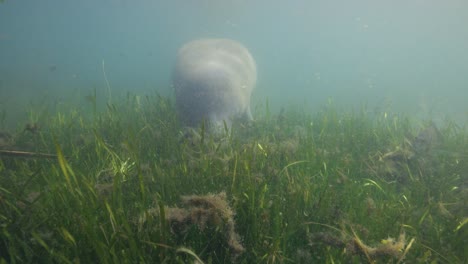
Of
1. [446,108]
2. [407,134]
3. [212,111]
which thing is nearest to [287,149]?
[212,111]

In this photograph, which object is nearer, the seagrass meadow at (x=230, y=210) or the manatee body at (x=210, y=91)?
the seagrass meadow at (x=230, y=210)

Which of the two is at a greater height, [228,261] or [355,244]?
[355,244]

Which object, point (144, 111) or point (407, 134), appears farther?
point (144, 111)

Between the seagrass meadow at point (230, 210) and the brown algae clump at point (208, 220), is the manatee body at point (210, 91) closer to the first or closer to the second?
the seagrass meadow at point (230, 210)

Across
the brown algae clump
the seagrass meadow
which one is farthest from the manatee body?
the brown algae clump

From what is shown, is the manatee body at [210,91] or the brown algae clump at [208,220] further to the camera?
the manatee body at [210,91]

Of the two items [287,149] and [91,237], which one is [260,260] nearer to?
[91,237]

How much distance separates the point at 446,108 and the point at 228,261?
19.0 meters

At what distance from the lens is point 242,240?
7.11 ft

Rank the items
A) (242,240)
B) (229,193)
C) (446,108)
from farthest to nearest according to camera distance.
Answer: (446,108)
(229,193)
(242,240)

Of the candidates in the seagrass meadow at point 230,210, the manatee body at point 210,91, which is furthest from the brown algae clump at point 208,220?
the manatee body at point 210,91

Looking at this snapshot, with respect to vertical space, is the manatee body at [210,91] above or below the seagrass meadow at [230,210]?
above

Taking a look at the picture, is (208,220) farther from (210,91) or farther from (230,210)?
(210,91)

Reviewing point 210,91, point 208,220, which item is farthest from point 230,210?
point 210,91
